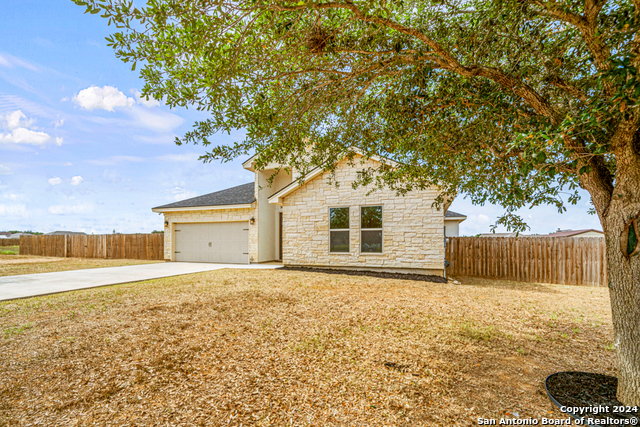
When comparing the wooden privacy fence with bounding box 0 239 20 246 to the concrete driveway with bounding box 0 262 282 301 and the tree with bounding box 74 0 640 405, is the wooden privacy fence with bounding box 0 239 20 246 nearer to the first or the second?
the concrete driveway with bounding box 0 262 282 301

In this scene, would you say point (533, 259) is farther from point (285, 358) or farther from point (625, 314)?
point (285, 358)

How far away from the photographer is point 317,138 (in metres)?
5.18

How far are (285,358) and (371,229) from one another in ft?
26.5

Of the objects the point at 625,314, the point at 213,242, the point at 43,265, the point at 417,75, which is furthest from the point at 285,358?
the point at 43,265

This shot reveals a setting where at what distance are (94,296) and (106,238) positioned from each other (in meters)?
14.8

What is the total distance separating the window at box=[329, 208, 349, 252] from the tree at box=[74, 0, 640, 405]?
6388mm

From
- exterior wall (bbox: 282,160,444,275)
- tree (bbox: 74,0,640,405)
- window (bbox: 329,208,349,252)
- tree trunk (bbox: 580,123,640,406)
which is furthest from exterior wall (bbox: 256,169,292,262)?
tree trunk (bbox: 580,123,640,406)

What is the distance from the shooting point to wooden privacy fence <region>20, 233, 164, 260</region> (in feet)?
56.5

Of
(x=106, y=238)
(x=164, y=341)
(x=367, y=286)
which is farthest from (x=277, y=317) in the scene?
(x=106, y=238)

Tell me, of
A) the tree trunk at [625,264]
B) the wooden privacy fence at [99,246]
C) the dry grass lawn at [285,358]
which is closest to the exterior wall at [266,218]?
the wooden privacy fence at [99,246]

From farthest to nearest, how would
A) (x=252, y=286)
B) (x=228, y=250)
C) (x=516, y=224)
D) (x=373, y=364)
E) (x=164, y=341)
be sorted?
(x=228, y=250), (x=252, y=286), (x=516, y=224), (x=164, y=341), (x=373, y=364)

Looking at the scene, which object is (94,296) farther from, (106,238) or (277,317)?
(106,238)

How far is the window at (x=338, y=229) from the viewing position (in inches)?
455

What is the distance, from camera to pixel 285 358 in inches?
139
